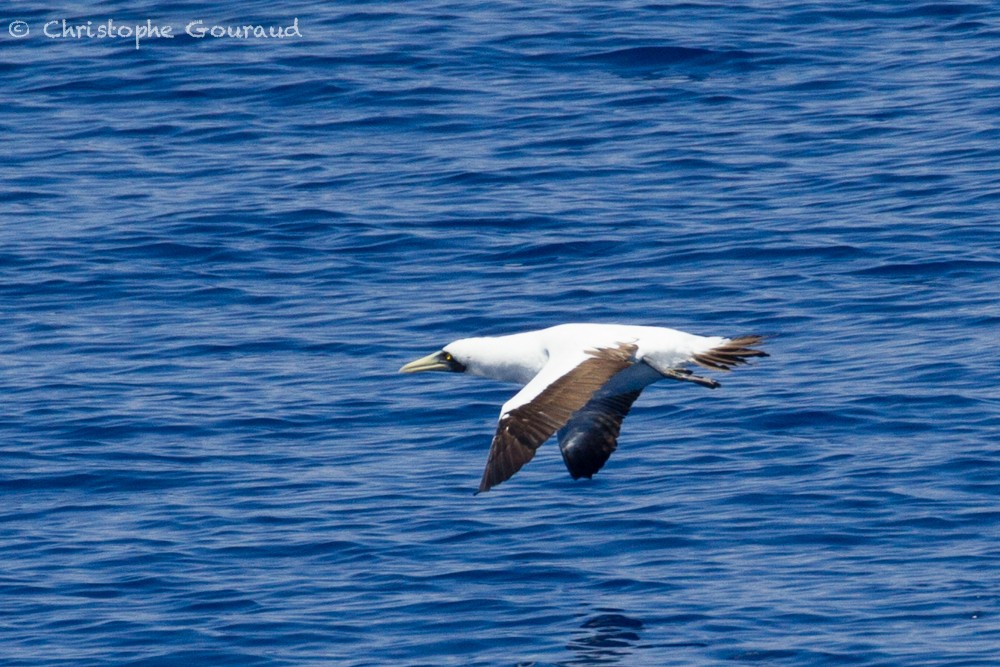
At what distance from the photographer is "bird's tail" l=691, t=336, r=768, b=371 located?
39.5 feet

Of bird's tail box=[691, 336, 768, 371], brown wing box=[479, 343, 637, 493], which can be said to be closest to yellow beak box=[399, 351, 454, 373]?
brown wing box=[479, 343, 637, 493]

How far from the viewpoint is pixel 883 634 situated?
454 inches

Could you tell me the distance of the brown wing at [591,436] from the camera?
13.0 metres

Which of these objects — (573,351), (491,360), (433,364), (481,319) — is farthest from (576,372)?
(481,319)

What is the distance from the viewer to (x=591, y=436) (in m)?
13.1

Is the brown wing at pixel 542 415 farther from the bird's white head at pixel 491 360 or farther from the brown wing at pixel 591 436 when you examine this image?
the brown wing at pixel 591 436

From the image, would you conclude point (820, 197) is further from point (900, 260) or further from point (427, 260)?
point (427, 260)

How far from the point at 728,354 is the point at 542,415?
5.90ft

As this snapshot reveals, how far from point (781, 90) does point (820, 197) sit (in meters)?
3.57

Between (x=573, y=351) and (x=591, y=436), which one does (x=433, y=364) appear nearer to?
(x=591, y=436)

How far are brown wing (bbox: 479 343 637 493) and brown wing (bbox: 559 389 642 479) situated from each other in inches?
50.6

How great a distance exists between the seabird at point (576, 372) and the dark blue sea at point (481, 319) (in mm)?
674

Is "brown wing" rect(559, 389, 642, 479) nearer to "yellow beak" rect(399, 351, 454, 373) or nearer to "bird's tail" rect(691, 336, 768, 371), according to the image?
"yellow beak" rect(399, 351, 454, 373)

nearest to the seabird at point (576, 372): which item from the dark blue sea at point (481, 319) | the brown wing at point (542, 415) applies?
the brown wing at point (542, 415)
